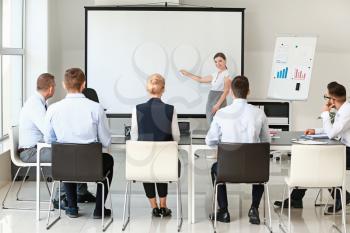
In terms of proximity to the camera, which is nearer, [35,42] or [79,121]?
[79,121]

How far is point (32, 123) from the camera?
19.3 feet

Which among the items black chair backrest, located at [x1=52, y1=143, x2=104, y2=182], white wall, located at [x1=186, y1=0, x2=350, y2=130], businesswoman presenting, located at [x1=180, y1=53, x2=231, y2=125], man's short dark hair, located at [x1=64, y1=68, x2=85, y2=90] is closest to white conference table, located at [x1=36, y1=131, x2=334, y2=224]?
black chair backrest, located at [x1=52, y1=143, x2=104, y2=182]

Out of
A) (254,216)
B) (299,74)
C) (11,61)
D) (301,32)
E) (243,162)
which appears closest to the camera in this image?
(243,162)

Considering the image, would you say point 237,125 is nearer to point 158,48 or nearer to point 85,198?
point 85,198

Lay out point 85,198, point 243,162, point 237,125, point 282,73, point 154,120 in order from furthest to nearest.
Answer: point 282,73 < point 85,198 < point 154,120 < point 237,125 < point 243,162

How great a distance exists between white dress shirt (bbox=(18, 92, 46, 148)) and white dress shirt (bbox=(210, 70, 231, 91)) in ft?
11.1

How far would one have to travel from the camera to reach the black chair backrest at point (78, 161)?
5.14 m

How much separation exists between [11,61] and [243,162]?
14.2 ft

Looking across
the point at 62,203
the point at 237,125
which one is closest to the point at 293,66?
the point at 237,125

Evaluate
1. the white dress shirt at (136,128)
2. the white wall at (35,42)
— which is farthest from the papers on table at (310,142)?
the white wall at (35,42)

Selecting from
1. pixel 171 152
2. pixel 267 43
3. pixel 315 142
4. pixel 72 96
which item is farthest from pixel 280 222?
pixel 267 43

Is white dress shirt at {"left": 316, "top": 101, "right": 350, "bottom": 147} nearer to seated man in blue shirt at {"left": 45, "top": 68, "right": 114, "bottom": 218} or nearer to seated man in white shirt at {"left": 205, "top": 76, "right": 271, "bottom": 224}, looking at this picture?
seated man in white shirt at {"left": 205, "top": 76, "right": 271, "bottom": 224}

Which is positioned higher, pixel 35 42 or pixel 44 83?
pixel 35 42

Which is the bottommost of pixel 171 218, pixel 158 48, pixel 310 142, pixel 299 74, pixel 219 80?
pixel 171 218
